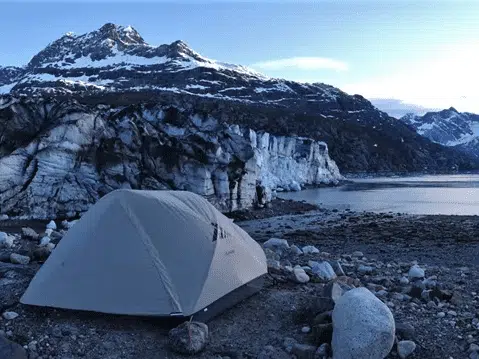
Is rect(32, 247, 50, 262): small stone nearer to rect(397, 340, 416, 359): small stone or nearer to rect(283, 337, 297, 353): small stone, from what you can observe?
rect(283, 337, 297, 353): small stone

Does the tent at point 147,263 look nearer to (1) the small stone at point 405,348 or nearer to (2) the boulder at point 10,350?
(2) the boulder at point 10,350

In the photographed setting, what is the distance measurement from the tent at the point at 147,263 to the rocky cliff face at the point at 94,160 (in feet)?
58.6

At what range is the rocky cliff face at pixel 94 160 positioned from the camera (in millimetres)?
24422

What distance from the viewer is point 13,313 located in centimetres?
705

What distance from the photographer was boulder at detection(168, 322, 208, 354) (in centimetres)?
628

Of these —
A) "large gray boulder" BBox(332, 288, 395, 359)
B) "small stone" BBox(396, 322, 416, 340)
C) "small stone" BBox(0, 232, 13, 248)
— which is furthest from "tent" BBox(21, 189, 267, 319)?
"small stone" BBox(0, 232, 13, 248)

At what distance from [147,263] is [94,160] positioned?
67.4ft

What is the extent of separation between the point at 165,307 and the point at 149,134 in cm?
2381

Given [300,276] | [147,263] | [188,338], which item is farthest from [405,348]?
[147,263]

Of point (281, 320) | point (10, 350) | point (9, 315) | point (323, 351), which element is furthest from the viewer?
point (281, 320)

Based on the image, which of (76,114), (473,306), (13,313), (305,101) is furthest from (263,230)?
(305,101)

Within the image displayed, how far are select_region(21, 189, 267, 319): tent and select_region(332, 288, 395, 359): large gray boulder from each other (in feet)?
7.35

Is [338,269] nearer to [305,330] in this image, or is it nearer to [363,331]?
[305,330]

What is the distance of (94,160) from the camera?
26.6 metres
